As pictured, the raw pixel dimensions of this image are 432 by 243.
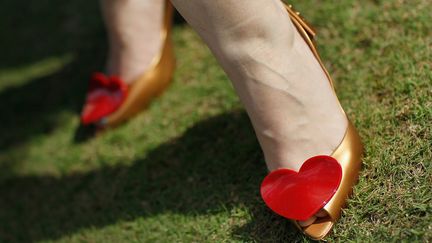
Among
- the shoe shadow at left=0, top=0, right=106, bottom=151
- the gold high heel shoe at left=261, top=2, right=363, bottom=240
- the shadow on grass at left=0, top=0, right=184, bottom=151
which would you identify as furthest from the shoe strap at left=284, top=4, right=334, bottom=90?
the shoe shadow at left=0, top=0, right=106, bottom=151

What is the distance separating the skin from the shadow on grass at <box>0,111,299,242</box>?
0.77 feet

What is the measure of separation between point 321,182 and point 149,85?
3.11 ft

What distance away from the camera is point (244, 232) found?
5.30 feet

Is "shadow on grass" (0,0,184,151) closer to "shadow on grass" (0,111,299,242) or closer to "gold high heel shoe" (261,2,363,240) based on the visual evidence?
"shadow on grass" (0,111,299,242)

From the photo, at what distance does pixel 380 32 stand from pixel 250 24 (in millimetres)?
701

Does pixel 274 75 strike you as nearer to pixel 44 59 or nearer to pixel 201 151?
pixel 201 151

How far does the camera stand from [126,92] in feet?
7.31

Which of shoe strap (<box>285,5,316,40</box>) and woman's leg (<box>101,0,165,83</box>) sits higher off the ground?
shoe strap (<box>285,5,316,40</box>)

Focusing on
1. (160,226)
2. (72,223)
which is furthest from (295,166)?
(72,223)

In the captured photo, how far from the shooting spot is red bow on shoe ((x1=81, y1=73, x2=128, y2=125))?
2.22 metres

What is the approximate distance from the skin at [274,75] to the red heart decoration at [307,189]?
0.04m

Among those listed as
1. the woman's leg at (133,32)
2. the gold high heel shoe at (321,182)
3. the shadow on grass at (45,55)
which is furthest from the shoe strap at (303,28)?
the shadow on grass at (45,55)

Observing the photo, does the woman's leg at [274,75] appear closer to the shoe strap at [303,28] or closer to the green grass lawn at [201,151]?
the shoe strap at [303,28]

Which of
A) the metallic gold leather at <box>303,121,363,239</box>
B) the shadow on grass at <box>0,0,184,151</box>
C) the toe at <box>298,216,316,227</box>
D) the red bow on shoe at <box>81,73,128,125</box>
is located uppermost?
the metallic gold leather at <box>303,121,363,239</box>
